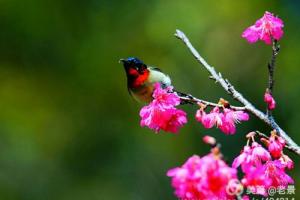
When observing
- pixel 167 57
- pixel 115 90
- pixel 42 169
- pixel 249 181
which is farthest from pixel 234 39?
pixel 249 181

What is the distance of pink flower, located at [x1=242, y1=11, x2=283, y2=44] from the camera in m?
2.75

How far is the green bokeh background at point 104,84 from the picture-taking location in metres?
10.9

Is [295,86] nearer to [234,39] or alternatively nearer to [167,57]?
[234,39]

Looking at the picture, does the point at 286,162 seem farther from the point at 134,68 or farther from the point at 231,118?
the point at 134,68

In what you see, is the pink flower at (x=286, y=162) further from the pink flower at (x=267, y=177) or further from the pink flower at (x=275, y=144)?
the pink flower at (x=275, y=144)

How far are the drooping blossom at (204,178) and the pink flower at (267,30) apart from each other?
2.71ft

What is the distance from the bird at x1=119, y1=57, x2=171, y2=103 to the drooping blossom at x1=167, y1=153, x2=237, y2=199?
1092mm

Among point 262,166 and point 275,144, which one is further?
point 262,166

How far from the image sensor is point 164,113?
107 inches

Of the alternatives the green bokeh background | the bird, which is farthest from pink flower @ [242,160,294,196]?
the green bokeh background

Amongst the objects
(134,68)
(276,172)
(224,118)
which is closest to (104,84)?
(134,68)

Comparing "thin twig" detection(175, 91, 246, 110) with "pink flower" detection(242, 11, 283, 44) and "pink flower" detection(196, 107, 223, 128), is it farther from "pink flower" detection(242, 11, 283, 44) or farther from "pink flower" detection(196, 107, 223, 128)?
"pink flower" detection(242, 11, 283, 44)

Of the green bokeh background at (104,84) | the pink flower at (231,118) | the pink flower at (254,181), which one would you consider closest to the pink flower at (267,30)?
the pink flower at (231,118)

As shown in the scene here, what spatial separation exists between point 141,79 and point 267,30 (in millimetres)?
825
